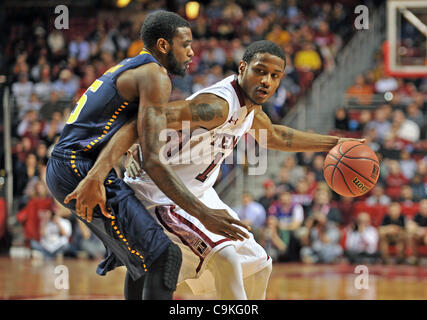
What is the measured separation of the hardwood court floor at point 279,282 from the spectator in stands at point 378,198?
3.37 feet

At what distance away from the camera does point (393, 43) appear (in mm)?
10609

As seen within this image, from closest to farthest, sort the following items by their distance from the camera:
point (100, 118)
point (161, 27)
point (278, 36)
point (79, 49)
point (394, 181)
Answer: point (100, 118), point (161, 27), point (394, 181), point (79, 49), point (278, 36)

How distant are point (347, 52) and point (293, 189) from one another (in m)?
4.96

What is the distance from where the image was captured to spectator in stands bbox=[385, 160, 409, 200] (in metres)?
9.72

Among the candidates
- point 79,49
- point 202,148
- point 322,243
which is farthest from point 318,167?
point 202,148

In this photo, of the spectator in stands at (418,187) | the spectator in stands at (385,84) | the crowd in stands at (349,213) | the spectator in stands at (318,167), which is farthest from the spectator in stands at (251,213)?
the spectator in stands at (385,84)

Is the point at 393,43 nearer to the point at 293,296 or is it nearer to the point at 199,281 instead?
the point at 293,296

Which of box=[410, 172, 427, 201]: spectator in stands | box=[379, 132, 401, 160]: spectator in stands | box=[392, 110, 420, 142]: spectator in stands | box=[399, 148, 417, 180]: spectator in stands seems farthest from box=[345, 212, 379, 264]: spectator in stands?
box=[392, 110, 420, 142]: spectator in stands

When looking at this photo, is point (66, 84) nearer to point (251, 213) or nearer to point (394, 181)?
point (251, 213)

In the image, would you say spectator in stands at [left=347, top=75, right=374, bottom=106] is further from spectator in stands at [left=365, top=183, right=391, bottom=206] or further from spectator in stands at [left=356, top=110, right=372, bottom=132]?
spectator in stands at [left=365, top=183, right=391, bottom=206]

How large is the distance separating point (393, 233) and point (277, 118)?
3218 millimetres

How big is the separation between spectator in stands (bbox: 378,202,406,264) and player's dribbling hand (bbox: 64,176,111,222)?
6775 millimetres

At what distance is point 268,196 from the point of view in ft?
31.6
